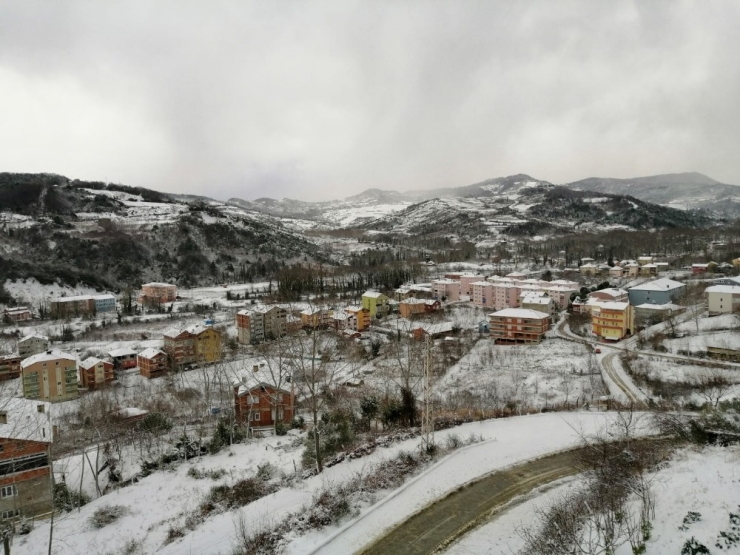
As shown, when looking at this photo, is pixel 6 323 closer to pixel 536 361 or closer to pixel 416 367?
pixel 416 367

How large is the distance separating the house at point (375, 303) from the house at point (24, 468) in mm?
33758

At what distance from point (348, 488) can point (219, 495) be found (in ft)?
12.1

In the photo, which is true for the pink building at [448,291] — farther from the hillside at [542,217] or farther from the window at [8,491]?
the hillside at [542,217]

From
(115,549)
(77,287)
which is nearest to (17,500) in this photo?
(115,549)

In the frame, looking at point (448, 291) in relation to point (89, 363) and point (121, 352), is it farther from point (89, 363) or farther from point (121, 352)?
point (89, 363)

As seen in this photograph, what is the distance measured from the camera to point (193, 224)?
8919cm

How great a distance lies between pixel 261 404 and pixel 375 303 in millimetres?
26231

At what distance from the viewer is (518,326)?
114 ft

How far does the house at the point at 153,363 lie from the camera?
30.7 m

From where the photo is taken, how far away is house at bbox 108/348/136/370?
106 ft

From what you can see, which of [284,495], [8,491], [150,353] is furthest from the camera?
[150,353]

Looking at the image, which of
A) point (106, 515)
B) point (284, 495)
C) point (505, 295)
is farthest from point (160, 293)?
point (284, 495)

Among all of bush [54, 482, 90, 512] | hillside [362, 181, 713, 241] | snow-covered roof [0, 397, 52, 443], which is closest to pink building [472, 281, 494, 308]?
bush [54, 482, 90, 512]

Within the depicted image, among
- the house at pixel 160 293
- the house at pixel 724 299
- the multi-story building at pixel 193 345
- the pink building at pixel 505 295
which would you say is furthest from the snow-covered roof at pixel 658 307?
the house at pixel 160 293
